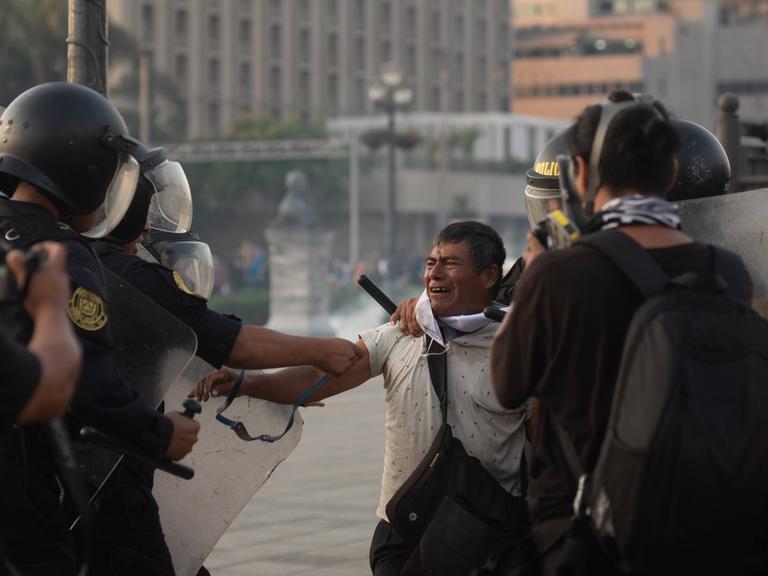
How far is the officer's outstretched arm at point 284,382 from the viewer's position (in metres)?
4.59

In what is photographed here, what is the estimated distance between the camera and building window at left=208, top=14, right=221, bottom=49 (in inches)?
3339

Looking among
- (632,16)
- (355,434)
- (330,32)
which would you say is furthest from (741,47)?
(355,434)

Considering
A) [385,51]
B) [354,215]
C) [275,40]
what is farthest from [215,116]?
[354,215]

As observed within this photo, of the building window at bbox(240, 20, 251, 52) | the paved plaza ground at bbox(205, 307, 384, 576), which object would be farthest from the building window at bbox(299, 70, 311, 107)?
the paved plaza ground at bbox(205, 307, 384, 576)

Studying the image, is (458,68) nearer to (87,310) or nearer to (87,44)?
(87,44)

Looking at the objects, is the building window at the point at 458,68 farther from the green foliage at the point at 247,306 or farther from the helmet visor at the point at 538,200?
the helmet visor at the point at 538,200

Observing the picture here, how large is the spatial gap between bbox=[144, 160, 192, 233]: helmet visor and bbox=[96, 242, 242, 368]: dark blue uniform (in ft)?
1.17

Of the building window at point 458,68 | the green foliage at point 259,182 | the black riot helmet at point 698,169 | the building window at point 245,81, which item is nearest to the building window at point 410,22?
the building window at point 458,68

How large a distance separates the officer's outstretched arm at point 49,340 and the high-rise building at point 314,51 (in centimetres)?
7054

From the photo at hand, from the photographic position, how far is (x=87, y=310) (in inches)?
140

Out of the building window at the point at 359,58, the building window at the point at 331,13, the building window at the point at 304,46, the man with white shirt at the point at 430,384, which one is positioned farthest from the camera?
the building window at the point at 359,58

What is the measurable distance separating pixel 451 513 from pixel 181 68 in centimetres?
8102

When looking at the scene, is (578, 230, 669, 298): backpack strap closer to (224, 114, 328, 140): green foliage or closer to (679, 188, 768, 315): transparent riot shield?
(679, 188, 768, 315): transparent riot shield

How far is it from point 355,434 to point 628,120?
10371mm
